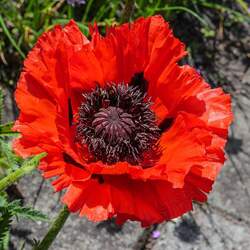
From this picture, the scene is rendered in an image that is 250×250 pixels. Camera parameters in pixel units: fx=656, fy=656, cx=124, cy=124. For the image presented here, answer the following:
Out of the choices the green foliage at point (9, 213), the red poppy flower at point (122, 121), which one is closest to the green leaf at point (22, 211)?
the green foliage at point (9, 213)

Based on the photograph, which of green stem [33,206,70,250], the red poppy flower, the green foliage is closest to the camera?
the red poppy flower

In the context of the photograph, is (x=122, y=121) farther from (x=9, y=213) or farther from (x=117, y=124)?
(x=9, y=213)

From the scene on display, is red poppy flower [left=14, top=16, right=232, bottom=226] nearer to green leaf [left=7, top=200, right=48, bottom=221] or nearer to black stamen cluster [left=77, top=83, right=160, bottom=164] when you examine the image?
black stamen cluster [left=77, top=83, right=160, bottom=164]

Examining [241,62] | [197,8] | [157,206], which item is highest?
[157,206]

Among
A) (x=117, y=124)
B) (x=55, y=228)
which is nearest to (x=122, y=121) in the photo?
(x=117, y=124)

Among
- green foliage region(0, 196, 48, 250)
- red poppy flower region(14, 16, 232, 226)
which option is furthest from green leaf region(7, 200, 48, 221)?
red poppy flower region(14, 16, 232, 226)

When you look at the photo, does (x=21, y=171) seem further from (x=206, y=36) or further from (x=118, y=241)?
(x=206, y=36)

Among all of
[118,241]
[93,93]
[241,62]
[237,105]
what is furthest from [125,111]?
[241,62]
